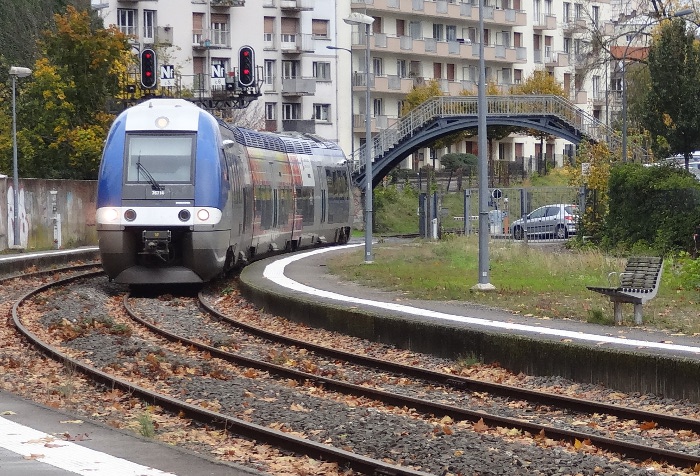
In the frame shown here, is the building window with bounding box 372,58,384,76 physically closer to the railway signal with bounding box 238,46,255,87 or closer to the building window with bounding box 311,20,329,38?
the building window with bounding box 311,20,329,38

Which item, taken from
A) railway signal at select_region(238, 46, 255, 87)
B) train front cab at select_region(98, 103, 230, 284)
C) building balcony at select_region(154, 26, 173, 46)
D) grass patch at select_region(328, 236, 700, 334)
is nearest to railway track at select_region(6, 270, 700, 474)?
grass patch at select_region(328, 236, 700, 334)

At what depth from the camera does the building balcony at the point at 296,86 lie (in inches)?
3378

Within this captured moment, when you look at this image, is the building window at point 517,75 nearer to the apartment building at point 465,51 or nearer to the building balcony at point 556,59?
the apartment building at point 465,51

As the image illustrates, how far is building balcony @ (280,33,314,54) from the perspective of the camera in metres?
86.1

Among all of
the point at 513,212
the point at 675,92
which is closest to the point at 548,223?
the point at 513,212

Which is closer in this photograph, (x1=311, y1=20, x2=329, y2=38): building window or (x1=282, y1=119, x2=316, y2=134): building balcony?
(x1=282, y1=119, x2=316, y2=134): building balcony

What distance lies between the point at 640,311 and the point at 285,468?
9.49 metres

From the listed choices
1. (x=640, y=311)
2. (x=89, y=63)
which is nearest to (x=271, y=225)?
(x=640, y=311)

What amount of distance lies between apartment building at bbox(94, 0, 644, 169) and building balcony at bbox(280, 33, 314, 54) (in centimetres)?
6

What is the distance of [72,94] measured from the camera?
5634 centimetres

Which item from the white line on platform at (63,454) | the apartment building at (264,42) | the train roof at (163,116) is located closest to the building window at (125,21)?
the apartment building at (264,42)

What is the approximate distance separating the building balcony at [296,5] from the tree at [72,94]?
28.5 m

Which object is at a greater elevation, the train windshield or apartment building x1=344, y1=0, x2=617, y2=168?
apartment building x1=344, y1=0, x2=617, y2=168

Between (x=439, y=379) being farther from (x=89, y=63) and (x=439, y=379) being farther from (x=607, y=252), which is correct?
(x=89, y=63)
